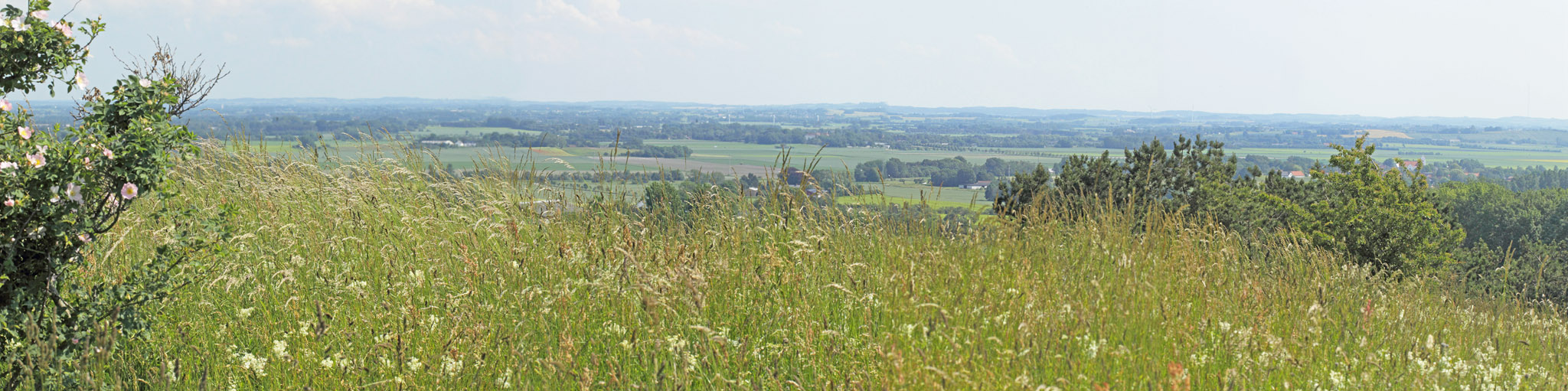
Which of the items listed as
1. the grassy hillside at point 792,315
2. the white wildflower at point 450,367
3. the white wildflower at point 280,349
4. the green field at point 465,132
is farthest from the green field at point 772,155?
the white wildflower at point 280,349

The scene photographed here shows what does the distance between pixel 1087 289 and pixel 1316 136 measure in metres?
156

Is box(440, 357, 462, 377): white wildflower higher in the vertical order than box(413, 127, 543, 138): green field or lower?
higher

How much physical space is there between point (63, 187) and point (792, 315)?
2287mm

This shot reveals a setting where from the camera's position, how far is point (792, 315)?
9.73 ft

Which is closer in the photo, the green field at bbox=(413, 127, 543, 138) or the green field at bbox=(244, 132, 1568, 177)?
the green field at bbox=(244, 132, 1568, 177)

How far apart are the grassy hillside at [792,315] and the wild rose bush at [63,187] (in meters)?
0.23

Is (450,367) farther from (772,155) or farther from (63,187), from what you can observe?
(772,155)

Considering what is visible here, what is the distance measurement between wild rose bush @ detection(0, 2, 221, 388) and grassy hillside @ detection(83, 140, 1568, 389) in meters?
0.23

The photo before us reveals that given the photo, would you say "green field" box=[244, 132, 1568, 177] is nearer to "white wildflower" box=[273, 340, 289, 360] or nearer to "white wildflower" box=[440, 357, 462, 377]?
"white wildflower" box=[440, 357, 462, 377]

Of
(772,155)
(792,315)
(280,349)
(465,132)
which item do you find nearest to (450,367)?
(280,349)

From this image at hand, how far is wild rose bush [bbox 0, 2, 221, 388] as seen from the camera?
250cm

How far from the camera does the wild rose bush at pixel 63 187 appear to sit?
250 centimetres

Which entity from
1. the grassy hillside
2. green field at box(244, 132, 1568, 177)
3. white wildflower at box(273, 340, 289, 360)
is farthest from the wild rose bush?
green field at box(244, 132, 1568, 177)

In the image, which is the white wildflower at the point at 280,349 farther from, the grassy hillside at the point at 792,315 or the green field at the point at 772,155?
the green field at the point at 772,155
